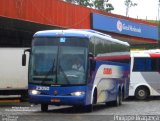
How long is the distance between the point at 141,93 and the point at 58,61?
14.4 metres

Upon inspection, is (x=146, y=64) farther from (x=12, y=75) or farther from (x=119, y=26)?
(x=119, y=26)

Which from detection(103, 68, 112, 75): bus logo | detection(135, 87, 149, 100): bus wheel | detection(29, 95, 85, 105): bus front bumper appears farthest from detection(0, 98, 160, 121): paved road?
detection(135, 87, 149, 100): bus wheel

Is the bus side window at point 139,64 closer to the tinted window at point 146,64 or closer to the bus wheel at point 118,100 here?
the tinted window at point 146,64

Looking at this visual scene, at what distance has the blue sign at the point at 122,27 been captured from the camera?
47.3m

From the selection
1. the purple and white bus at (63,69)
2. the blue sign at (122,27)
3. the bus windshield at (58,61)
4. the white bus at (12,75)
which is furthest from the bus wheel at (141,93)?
the bus windshield at (58,61)

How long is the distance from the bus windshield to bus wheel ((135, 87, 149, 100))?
552 inches

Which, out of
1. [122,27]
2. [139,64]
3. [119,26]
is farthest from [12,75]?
[122,27]

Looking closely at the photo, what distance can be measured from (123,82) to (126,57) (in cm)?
146

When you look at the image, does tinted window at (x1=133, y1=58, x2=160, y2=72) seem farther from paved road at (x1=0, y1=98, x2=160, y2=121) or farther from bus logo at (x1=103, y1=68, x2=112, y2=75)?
bus logo at (x1=103, y1=68, x2=112, y2=75)

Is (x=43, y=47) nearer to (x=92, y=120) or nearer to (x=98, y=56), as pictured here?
(x=98, y=56)

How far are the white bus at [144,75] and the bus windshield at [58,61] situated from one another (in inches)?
542

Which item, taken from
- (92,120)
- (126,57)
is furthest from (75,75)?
(126,57)

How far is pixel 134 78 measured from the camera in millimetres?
36781

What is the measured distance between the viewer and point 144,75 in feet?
120
